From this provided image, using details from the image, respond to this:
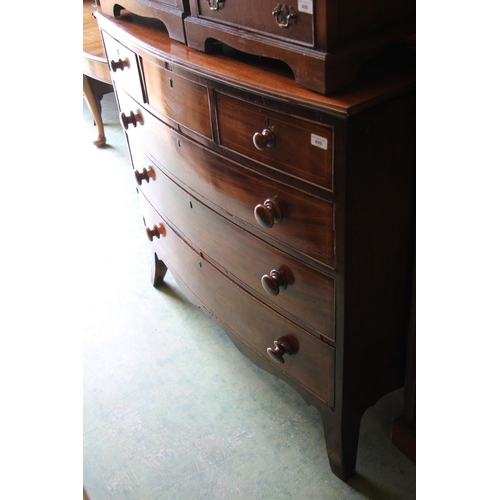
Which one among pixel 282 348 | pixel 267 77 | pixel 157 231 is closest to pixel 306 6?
pixel 267 77

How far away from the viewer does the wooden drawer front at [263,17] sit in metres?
0.92

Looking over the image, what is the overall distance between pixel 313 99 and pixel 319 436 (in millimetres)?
1024

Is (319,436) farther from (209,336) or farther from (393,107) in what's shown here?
(393,107)

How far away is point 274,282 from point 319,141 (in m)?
0.38

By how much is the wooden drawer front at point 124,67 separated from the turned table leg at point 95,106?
144 cm

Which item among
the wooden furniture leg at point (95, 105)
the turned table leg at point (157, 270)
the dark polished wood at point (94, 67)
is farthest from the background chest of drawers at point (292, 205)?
the wooden furniture leg at point (95, 105)

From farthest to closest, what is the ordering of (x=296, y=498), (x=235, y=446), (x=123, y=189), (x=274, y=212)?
(x=123, y=189), (x=235, y=446), (x=296, y=498), (x=274, y=212)

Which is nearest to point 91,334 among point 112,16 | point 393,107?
point 112,16

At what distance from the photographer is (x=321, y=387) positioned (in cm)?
130

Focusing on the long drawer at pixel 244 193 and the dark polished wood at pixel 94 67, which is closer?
the long drawer at pixel 244 193

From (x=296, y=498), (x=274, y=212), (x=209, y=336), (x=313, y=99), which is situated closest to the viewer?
(x=313, y=99)

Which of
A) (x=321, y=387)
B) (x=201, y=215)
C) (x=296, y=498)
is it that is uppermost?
(x=201, y=215)

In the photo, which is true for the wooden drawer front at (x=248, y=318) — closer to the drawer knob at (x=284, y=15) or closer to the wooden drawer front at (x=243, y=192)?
the wooden drawer front at (x=243, y=192)

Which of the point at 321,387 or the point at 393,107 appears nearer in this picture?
the point at 393,107
